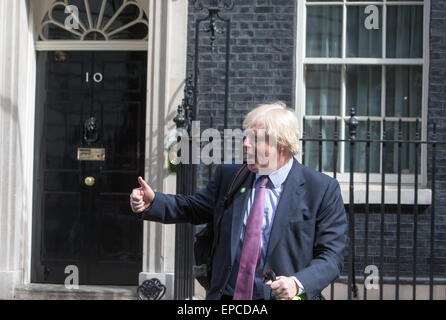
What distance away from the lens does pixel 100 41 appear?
6.87 meters

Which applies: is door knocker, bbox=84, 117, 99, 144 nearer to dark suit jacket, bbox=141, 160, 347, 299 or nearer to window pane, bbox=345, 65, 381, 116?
window pane, bbox=345, 65, 381, 116

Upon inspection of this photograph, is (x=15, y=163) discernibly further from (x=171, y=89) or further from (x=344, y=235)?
(x=344, y=235)

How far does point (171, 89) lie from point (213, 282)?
3.62m

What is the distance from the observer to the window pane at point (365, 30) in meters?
6.70

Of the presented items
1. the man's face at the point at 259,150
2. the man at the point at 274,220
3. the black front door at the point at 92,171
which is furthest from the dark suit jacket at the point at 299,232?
the black front door at the point at 92,171

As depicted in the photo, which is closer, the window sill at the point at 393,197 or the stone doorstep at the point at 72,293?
the window sill at the point at 393,197

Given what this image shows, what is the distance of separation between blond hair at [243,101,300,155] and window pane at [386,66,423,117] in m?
3.88

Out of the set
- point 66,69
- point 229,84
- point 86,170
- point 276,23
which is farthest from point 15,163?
point 276,23

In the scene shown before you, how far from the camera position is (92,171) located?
6.84 m

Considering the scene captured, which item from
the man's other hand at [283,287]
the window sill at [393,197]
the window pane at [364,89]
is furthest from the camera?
the window pane at [364,89]

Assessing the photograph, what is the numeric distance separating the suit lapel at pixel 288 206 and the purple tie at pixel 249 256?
0.20ft

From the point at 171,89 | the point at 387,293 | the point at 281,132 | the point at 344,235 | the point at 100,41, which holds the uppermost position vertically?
the point at 100,41

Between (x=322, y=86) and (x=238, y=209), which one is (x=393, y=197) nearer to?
(x=322, y=86)

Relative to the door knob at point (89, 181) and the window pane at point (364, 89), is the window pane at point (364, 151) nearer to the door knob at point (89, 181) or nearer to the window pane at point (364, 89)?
the window pane at point (364, 89)
